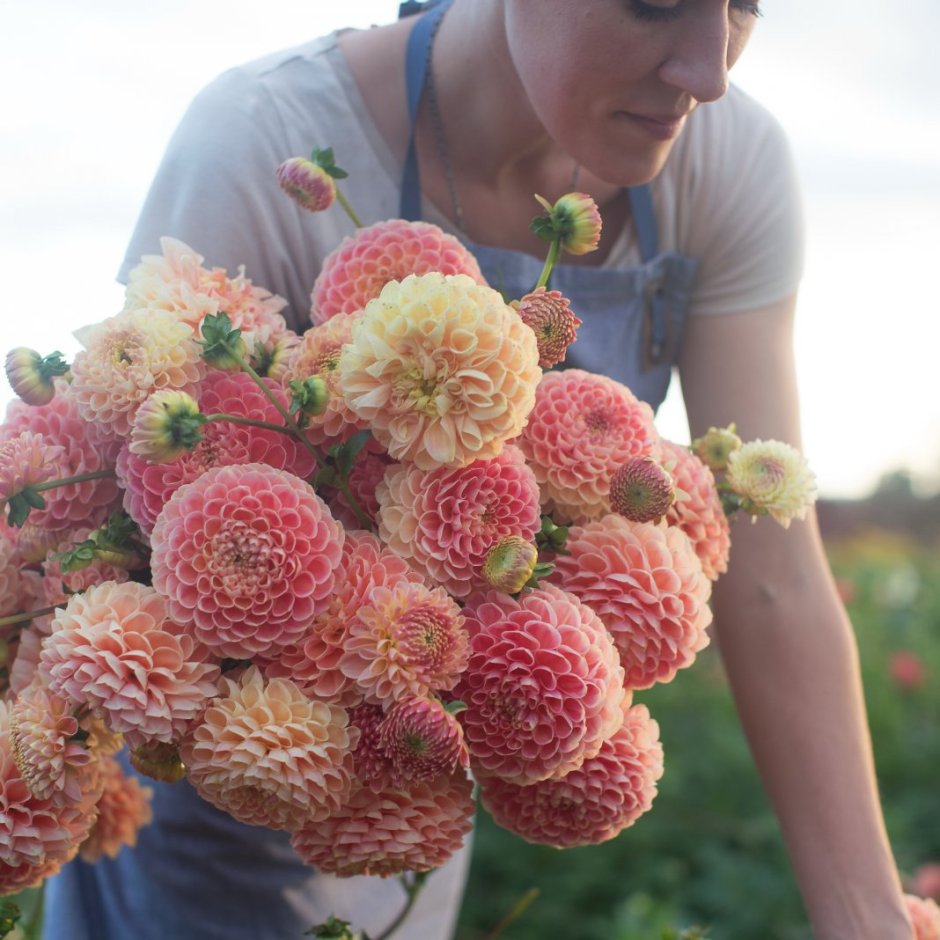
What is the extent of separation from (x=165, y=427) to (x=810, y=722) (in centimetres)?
82

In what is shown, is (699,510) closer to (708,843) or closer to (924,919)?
(924,919)

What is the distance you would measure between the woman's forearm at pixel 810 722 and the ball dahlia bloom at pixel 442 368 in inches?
26.1

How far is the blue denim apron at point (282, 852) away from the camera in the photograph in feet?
4.28

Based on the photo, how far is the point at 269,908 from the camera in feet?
4.35

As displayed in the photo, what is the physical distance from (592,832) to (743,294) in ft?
2.55

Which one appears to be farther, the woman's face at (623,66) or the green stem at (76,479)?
the woman's face at (623,66)

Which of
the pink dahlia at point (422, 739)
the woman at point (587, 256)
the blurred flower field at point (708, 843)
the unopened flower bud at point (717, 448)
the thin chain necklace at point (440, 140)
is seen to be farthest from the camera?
the blurred flower field at point (708, 843)

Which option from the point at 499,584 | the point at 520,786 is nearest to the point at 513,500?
the point at 499,584

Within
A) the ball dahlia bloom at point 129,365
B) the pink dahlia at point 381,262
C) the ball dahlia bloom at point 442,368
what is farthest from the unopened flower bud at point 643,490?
the ball dahlia bloom at point 129,365

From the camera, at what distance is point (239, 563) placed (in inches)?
28.8

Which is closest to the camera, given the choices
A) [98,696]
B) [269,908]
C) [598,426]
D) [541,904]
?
[98,696]

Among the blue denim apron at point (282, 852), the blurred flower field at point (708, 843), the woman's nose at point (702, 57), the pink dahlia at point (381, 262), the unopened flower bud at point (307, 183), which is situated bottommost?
the blurred flower field at point (708, 843)

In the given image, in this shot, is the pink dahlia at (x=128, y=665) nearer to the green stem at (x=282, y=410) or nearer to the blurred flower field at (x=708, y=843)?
the green stem at (x=282, y=410)

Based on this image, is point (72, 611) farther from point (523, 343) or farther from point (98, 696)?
point (523, 343)
